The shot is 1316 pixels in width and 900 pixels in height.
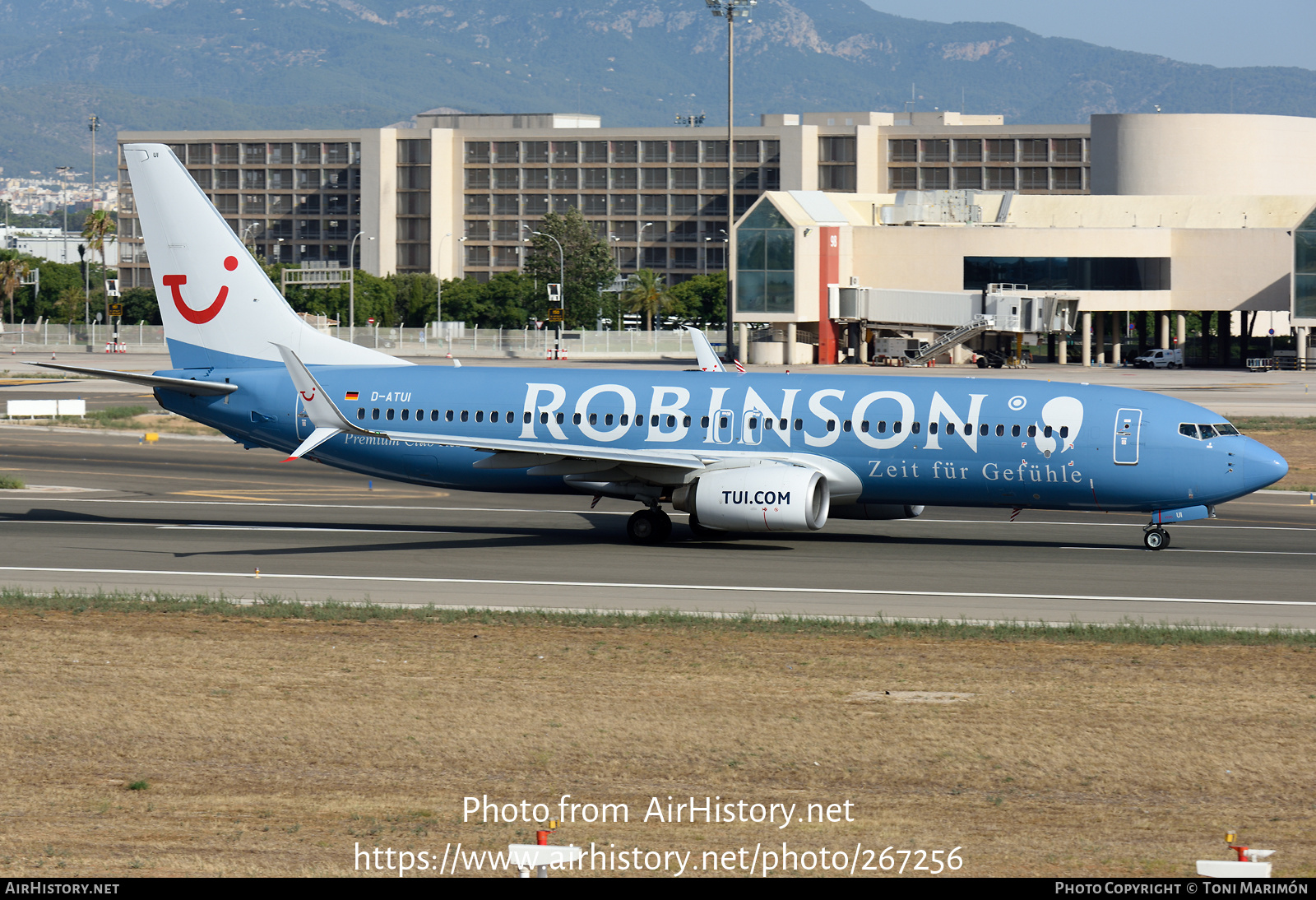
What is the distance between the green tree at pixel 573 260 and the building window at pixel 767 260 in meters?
54.2

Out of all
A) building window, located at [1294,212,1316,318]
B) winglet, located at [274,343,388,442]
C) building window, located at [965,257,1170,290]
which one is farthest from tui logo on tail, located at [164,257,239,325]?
building window, located at [965,257,1170,290]

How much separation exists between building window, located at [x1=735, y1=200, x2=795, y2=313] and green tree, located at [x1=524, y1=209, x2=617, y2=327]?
5424cm

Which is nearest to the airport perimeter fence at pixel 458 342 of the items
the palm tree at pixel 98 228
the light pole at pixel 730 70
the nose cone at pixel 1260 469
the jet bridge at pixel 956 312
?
the light pole at pixel 730 70

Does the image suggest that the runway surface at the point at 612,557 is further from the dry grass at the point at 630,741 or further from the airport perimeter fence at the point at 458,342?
the airport perimeter fence at the point at 458,342

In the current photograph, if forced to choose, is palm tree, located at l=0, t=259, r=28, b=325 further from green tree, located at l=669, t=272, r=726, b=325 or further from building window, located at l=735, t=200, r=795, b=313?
building window, located at l=735, t=200, r=795, b=313

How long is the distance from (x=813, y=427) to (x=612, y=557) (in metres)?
5.58

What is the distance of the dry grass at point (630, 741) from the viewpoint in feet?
45.7

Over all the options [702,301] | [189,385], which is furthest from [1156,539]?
[702,301]

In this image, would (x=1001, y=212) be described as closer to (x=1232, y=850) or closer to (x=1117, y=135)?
(x=1117, y=135)

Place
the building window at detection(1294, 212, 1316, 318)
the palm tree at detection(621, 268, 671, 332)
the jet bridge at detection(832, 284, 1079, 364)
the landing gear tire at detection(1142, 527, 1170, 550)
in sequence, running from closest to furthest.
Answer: the landing gear tire at detection(1142, 527, 1170, 550), the building window at detection(1294, 212, 1316, 318), the jet bridge at detection(832, 284, 1079, 364), the palm tree at detection(621, 268, 671, 332)

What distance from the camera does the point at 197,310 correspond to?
3903 cm

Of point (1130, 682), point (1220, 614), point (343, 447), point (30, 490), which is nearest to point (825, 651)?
point (1130, 682)

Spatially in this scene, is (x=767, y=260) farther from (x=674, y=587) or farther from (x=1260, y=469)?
(x=674, y=587)

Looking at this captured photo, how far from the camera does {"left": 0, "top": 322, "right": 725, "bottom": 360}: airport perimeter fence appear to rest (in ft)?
483
